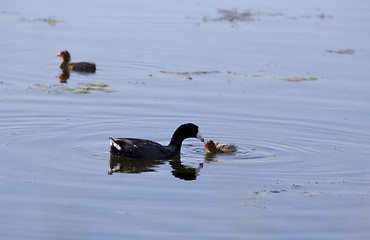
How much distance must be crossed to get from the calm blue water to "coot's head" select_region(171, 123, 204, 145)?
0.35 metres

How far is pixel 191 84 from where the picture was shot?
18.2 m

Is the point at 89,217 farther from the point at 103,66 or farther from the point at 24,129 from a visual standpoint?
the point at 103,66

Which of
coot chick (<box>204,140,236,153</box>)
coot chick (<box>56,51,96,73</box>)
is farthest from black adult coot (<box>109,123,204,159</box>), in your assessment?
coot chick (<box>56,51,96,73</box>)

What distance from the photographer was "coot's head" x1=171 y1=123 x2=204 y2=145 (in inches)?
519

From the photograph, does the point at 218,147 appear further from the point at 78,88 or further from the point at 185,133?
the point at 78,88

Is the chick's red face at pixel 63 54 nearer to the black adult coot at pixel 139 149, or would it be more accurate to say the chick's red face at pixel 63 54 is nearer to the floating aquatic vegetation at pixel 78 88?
the floating aquatic vegetation at pixel 78 88

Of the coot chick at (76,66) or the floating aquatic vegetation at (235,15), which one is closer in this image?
the coot chick at (76,66)

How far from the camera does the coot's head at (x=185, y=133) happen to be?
13195mm

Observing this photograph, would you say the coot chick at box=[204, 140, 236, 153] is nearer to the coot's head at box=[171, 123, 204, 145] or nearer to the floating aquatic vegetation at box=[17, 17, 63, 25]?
the coot's head at box=[171, 123, 204, 145]

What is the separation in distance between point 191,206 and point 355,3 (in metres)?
26.6

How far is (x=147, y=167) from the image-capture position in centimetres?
1230

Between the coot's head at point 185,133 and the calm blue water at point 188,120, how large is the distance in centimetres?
35

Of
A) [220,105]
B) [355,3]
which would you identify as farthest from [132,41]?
[355,3]

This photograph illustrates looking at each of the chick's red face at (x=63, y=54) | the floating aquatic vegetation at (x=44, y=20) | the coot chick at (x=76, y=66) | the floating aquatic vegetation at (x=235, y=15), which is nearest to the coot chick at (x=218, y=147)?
the coot chick at (x=76, y=66)
